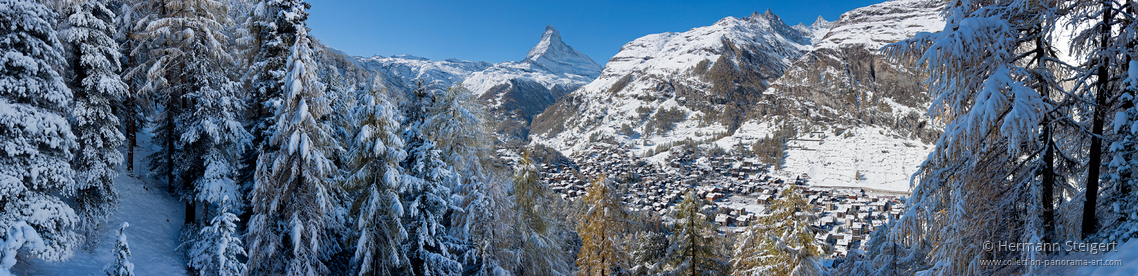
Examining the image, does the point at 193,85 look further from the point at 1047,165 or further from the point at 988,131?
the point at 1047,165

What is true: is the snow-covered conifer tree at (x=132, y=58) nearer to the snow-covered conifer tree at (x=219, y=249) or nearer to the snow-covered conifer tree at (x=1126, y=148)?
the snow-covered conifer tree at (x=219, y=249)

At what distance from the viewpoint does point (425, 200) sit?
16.1m

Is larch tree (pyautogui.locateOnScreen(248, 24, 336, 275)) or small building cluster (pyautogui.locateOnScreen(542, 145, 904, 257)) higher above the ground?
small building cluster (pyautogui.locateOnScreen(542, 145, 904, 257))

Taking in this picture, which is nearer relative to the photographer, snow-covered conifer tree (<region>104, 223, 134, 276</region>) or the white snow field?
snow-covered conifer tree (<region>104, 223, 134, 276</region>)

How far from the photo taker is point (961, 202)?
5.49 metres

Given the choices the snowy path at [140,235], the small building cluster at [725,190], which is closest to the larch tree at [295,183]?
the snowy path at [140,235]

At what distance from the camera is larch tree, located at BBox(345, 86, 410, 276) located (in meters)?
14.5

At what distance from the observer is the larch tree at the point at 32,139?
993cm

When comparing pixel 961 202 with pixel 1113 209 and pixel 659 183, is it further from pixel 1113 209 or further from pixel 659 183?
pixel 659 183

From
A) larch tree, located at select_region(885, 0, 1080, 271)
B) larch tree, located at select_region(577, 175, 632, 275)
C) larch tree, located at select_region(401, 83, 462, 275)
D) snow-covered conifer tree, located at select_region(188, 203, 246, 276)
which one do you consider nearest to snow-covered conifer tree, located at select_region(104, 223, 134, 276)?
snow-covered conifer tree, located at select_region(188, 203, 246, 276)

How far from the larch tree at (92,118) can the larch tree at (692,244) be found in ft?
63.6

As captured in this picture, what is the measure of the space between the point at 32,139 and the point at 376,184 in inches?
299

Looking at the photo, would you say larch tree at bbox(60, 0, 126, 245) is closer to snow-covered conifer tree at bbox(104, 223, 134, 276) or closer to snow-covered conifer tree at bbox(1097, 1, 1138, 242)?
snow-covered conifer tree at bbox(104, 223, 134, 276)

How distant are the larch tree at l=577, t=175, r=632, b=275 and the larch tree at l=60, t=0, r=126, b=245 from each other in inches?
584
